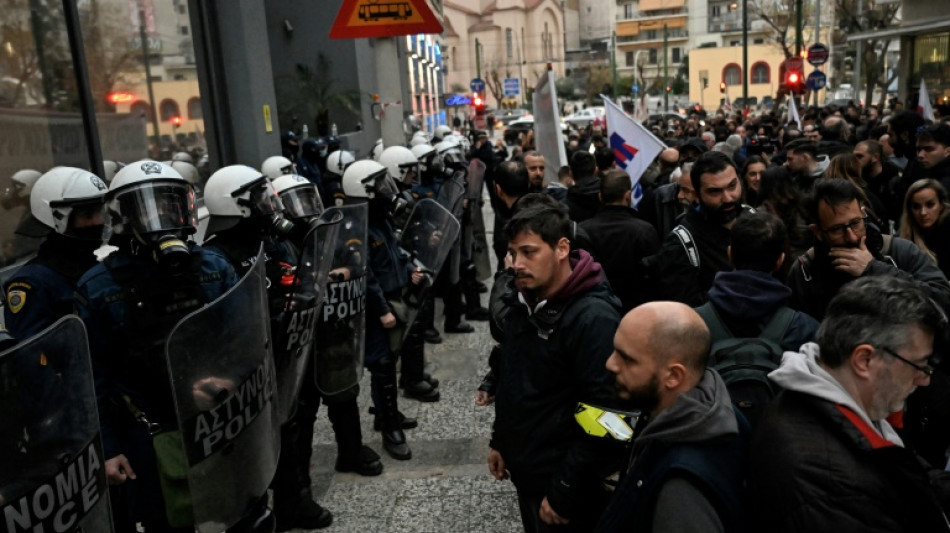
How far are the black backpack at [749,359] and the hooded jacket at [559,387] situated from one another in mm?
→ 338

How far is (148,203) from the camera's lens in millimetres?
3088

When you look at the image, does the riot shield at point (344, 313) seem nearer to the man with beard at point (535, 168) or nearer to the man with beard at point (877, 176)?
the man with beard at point (535, 168)

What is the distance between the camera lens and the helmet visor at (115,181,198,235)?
10.0 feet

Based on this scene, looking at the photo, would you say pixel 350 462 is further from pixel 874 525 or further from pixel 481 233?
pixel 481 233

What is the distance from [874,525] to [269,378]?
2186mm

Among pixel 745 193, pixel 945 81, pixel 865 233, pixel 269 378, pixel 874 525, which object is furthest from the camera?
pixel 945 81

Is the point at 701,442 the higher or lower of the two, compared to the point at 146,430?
higher

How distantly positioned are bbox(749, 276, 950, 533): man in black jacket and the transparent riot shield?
242 cm

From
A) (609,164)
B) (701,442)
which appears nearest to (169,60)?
(609,164)

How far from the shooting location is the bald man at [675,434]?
1800 mm

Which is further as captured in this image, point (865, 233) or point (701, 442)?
point (865, 233)

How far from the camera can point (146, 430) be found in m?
3.05

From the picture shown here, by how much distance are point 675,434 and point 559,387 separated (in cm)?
93

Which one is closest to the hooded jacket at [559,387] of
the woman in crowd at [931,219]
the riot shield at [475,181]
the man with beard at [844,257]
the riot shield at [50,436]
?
the man with beard at [844,257]
